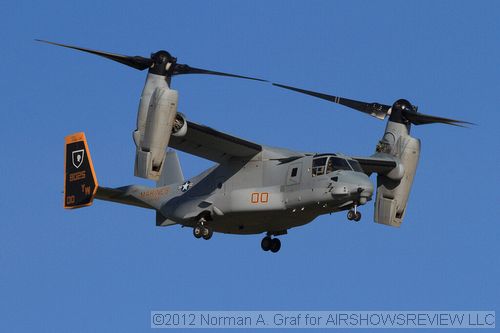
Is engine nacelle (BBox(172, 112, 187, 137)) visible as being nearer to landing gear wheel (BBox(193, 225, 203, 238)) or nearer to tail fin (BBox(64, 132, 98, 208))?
tail fin (BBox(64, 132, 98, 208))

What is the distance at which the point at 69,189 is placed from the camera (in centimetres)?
3694

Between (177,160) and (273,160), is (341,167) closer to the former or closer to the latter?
(273,160)

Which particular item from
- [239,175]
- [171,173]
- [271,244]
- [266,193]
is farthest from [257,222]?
[171,173]

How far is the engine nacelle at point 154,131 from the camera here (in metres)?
33.9

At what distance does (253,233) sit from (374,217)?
166 inches

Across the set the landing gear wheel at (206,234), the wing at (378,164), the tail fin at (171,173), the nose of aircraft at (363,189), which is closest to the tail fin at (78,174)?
the landing gear wheel at (206,234)

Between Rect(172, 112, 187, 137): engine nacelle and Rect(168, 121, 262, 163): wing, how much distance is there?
1.38 m

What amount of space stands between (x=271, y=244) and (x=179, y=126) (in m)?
6.11

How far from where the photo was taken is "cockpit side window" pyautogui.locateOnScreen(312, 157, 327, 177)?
3591 cm

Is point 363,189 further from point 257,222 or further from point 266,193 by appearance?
point 257,222

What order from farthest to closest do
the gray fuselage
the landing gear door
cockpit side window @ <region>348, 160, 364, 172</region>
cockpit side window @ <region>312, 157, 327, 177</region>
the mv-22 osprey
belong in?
1. the landing gear door
2. cockpit side window @ <region>348, 160, 364, 172</region>
3. cockpit side window @ <region>312, 157, 327, 177</region>
4. the gray fuselage
5. the mv-22 osprey

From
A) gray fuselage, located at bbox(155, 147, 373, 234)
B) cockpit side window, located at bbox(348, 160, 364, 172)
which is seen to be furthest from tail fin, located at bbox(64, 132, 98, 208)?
cockpit side window, located at bbox(348, 160, 364, 172)

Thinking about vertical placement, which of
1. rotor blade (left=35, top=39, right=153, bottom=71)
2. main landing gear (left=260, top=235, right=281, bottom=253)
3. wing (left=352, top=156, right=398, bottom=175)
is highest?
rotor blade (left=35, top=39, right=153, bottom=71)

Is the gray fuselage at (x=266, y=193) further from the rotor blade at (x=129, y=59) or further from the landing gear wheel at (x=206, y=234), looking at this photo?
the rotor blade at (x=129, y=59)
